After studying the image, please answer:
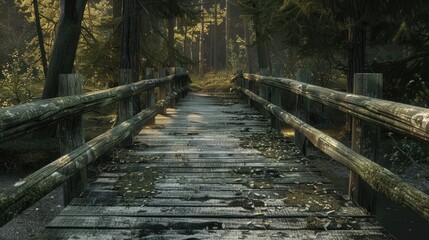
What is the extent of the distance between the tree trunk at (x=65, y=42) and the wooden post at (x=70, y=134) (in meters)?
8.08

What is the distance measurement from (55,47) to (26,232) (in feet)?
16.4

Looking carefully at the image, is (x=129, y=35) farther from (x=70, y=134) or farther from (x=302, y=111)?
(x=70, y=134)

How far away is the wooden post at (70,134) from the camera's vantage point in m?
4.09

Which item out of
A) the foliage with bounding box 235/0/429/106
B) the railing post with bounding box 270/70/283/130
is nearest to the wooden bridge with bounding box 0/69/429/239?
the railing post with bounding box 270/70/283/130

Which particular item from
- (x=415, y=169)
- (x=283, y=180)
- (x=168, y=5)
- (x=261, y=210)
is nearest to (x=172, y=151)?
(x=283, y=180)

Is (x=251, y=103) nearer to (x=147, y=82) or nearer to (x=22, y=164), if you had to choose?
(x=147, y=82)

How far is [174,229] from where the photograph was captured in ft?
11.2

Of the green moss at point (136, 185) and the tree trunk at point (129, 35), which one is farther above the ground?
the tree trunk at point (129, 35)

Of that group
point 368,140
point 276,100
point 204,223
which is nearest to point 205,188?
point 204,223

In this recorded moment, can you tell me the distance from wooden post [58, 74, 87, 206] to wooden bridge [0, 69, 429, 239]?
0.02 metres

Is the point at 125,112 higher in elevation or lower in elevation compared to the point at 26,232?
higher

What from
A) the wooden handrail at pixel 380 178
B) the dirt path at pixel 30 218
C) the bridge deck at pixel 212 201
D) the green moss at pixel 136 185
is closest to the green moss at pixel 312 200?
the bridge deck at pixel 212 201

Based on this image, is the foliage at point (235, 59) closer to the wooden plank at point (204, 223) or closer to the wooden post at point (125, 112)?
the wooden post at point (125, 112)

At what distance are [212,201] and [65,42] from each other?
918 cm
